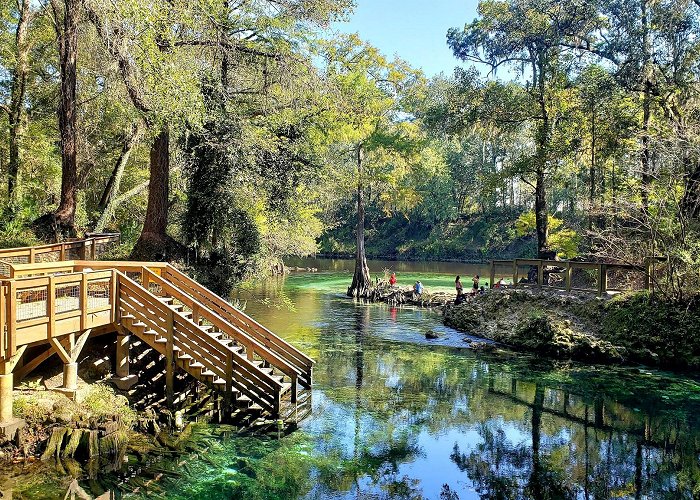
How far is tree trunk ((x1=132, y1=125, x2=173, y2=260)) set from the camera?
59.2 ft

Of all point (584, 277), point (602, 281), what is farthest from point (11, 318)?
point (584, 277)

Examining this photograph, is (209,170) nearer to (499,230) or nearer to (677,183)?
(677,183)

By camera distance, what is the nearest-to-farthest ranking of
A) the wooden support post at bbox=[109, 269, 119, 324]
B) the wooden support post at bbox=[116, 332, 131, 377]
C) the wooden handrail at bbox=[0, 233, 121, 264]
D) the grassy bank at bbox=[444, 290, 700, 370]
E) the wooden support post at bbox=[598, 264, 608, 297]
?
the wooden support post at bbox=[109, 269, 119, 324] < the wooden support post at bbox=[116, 332, 131, 377] < the wooden handrail at bbox=[0, 233, 121, 264] < the grassy bank at bbox=[444, 290, 700, 370] < the wooden support post at bbox=[598, 264, 608, 297]

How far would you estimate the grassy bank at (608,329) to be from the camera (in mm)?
17062

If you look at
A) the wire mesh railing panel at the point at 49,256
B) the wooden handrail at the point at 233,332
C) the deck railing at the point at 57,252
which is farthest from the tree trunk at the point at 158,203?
the wooden handrail at the point at 233,332

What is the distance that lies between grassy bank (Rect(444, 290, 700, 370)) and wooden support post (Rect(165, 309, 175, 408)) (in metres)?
12.5

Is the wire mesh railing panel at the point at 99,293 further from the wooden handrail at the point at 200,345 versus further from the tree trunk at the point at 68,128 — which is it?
the tree trunk at the point at 68,128

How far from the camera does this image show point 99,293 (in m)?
11.5

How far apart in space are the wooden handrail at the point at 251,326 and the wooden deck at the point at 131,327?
0.02 m

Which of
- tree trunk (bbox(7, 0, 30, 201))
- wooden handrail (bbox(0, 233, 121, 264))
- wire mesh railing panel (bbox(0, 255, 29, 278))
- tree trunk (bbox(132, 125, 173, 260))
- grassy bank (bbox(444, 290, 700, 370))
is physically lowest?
grassy bank (bbox(444, 290, 700, 370))

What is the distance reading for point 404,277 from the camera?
151 ft

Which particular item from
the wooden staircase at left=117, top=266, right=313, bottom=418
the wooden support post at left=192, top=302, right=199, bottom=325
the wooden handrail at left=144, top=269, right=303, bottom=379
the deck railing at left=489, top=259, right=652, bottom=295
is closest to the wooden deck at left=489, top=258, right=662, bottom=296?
the deck railing at left=489, top=259, right=652, bottom=295

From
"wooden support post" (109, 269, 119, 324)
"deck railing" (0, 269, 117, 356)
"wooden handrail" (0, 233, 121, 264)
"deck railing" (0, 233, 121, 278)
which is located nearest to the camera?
"deck railing" (0, 269, 117, 356)

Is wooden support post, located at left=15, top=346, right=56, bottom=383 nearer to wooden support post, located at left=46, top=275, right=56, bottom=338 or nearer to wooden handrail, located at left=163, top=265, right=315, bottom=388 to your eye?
wooden support post, located at left=46, top=275, right=56, bottom=338
